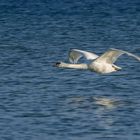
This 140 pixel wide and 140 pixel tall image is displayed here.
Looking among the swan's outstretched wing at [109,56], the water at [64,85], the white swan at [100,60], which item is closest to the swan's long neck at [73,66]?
the white swan at [100,60]

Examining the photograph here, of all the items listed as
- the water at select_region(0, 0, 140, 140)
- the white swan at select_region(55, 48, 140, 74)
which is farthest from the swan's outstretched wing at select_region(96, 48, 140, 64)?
the water at select_region(0, 0, 140, 140)

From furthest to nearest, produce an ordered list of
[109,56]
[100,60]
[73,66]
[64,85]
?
1. [64,85]
2. [73,66]
3. [100,60]
4. [109,56]

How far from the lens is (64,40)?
49156 millimetres

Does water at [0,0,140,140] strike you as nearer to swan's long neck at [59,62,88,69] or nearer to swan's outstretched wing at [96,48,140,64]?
swan's long neck at [59,62,88,69]

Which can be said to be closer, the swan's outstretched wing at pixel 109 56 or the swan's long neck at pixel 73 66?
the swan's outstretched wing at pixel 109 56

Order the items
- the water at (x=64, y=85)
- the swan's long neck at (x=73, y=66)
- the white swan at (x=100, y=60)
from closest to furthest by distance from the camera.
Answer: the water at (x=64, y=85)
the white swan at (x=100, y=60)
the swan's long neck at (x=73, y=66)

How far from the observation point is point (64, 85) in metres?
36.2

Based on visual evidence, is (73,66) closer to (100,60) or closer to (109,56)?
(100,60)

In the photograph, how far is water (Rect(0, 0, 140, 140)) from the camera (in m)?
29.4

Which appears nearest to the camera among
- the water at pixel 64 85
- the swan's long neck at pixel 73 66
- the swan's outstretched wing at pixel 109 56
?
the water at pixel 64 85

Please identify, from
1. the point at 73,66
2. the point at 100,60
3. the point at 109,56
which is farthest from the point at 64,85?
the point at 109,56

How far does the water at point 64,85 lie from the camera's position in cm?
2939

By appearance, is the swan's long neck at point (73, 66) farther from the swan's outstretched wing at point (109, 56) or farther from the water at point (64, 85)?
the water at point (64, 85)

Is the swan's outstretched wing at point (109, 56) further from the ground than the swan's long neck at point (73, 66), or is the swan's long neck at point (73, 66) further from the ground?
the swan's long neck at point (73, 66)
